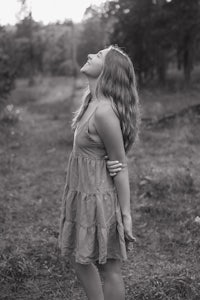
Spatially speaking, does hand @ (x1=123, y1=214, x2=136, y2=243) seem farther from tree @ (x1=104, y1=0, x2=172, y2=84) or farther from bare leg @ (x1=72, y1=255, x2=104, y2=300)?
tree @ (x1=104, y1=0, x2=172, y2=84)

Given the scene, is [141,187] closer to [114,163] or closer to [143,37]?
[114,163]

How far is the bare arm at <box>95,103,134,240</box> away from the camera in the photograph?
8.35 feet

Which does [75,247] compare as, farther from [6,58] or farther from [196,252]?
[6,58]

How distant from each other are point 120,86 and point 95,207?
0.73 meters

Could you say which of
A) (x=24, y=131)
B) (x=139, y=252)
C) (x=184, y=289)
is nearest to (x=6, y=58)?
(x=24, y=131)

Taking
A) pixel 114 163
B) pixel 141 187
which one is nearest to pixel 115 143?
pixel 114 163

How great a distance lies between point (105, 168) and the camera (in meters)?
2.68

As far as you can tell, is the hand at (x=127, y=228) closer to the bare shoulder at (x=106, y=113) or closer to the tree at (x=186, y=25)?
the bare shoulder at (x=106, y=113)

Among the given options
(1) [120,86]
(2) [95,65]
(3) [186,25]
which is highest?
(3) [186,25]

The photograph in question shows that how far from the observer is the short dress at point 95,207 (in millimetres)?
2637

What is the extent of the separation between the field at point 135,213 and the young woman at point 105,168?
1.04 meters

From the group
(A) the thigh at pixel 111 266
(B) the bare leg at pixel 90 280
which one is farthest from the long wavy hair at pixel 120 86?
(B) the bare leg at pixel 90 280

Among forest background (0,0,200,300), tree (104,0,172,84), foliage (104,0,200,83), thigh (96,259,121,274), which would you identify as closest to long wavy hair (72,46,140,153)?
thigh (96,259,121,274)

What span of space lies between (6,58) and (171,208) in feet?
37.7
